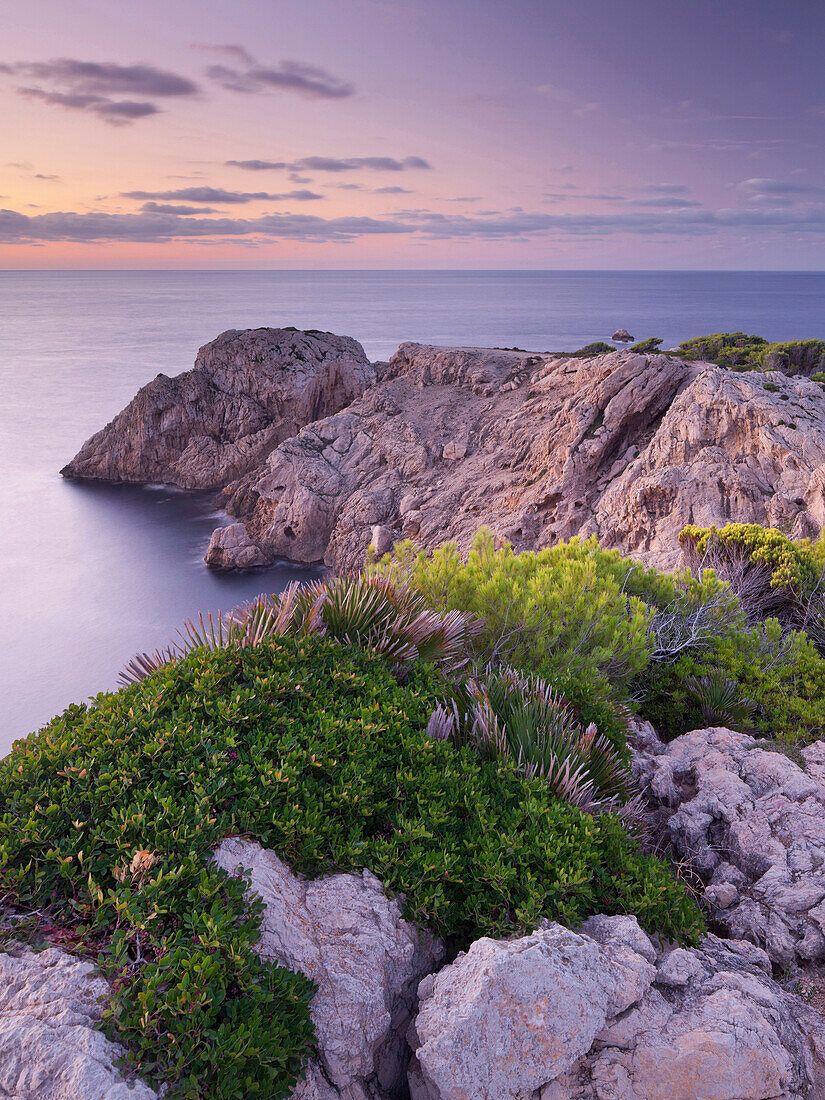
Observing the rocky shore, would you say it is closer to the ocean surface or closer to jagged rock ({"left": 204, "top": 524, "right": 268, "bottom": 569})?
the ocean surface

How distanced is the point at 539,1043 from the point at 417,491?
31055 millimetres

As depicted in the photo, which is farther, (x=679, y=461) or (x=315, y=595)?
(x=679, y=461)

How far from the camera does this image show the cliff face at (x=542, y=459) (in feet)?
69.6

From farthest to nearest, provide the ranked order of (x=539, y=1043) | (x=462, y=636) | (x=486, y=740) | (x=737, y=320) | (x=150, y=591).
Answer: (x=737, y=320) → (x=150, y=591) → (x=462, y=636) → (x=486, y=740) → (x=539, y=1043)

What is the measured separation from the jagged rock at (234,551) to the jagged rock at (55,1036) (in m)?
32.1

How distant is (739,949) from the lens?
345 centimetres

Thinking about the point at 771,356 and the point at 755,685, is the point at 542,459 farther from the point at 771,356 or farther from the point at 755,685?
the point at 755,685

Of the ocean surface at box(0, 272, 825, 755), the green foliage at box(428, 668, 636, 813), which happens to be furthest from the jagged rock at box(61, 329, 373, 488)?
the green foliage at box(428, 668, 636, 813)

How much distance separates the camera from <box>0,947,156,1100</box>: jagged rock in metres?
2.16

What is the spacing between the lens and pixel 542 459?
29.2 metres

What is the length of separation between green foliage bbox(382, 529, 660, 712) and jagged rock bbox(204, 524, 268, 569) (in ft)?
87.5

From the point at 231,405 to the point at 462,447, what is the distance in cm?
2063

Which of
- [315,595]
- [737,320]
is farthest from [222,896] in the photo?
[737,320]

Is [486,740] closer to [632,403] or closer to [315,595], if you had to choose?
[315,595]
